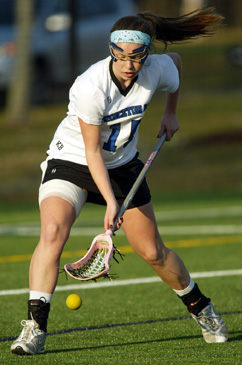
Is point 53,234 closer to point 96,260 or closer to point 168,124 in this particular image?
point 96,260

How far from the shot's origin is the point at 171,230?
11.6m

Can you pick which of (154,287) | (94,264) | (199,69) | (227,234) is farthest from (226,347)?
(199,69)

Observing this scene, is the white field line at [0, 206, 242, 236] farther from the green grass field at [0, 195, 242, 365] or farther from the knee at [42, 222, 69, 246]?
the knee at [42, 222, 69, 246]

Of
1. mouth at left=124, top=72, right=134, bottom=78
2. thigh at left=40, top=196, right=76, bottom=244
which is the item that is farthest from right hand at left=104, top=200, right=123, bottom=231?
mouth at left=124, top=72, right=134, bottom=78

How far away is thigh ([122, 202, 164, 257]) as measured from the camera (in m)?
5.05

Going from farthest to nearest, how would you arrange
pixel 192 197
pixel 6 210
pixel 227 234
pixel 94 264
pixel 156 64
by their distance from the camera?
1. pixel 192 197
2. pixel 6 210
3. pixel 227 234
4. pixel 156 64
5. pixel 94 264

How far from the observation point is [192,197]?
16750 millimetres

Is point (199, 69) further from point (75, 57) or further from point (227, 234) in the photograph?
point (227, 234)

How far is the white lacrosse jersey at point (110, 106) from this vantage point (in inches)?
186

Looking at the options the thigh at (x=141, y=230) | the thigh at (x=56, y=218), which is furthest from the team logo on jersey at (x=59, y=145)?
the thigh at (x=141, y=230)

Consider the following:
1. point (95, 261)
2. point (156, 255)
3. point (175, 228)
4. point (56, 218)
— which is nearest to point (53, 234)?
point (56, 218)

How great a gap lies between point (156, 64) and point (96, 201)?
95 cm

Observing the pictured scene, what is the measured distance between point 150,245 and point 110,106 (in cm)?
92

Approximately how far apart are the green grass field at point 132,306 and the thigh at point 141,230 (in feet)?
2.03
